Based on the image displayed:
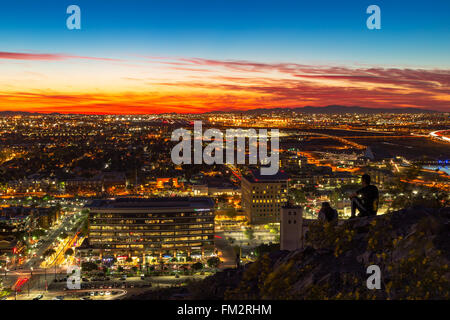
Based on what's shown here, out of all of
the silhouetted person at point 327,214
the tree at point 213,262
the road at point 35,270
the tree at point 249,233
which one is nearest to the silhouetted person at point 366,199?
the silhouetted person at point 327,214

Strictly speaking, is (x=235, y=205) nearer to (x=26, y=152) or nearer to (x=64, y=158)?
(x=64, y=158)

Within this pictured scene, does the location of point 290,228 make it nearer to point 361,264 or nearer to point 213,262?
point 213,262

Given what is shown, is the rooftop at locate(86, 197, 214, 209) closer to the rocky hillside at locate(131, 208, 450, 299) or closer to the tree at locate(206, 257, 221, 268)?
the tree at locate(206, 257, 221, 268)

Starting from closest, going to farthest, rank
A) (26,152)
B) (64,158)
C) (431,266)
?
(431,266), (64,158), (26,152)

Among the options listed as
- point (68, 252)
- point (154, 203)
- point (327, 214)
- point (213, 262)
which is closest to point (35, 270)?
point (68, 252)
